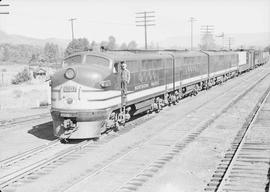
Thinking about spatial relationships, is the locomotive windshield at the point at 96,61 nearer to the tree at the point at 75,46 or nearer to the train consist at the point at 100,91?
the train consist at the point at 100,91

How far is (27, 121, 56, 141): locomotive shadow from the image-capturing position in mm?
16389

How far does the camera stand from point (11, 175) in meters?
11.2

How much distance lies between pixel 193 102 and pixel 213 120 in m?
7.09

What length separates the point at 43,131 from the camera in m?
17.5

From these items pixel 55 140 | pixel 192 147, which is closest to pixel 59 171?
pixel 55 140

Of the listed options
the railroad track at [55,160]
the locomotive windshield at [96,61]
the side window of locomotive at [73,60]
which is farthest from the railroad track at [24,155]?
the locomotive windshield at [96,61]

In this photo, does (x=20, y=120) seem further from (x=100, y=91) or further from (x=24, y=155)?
(x=100, y=91)

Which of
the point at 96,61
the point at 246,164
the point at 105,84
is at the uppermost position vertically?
the point at 96,61

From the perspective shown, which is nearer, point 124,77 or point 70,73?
point 70,73

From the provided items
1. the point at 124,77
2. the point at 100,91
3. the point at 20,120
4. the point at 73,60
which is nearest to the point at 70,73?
the point at 100,91

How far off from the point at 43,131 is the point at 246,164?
9.21 metres

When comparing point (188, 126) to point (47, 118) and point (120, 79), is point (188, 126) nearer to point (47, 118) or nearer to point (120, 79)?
point (120, 79)

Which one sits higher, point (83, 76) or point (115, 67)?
point (115, 67)

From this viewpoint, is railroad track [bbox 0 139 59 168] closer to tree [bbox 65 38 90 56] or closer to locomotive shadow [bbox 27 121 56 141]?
locomotive shadow [bbox 27 121 56 141]
